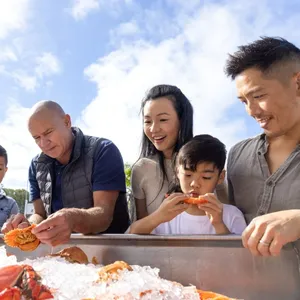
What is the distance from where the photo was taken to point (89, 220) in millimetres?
2057

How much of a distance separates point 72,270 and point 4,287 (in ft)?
0.74

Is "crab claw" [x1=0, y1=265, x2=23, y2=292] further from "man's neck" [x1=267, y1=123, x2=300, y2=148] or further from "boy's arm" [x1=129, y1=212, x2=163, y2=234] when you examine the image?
"man's neck" [x1=267, y1=123, x2=300, y2=148]

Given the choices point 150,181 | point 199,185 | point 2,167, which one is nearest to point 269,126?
point 199,185

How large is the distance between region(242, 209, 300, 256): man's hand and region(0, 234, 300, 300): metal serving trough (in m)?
0.04

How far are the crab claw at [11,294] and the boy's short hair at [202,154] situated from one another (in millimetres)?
1376

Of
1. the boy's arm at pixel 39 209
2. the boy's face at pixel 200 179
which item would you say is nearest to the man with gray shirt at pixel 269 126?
the boy's face at pixel 200 179

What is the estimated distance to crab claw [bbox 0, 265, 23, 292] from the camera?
982 mm

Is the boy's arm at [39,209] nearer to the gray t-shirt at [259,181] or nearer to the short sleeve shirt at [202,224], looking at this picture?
the short sleeve shirt at [202,224]

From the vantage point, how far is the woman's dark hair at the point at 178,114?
2594mm

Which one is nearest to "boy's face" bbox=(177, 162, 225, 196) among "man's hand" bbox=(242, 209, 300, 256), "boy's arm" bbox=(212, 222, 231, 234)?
"boy's arm" bbox=(212, 222, 231, 234)

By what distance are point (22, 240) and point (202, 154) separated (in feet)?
3.56

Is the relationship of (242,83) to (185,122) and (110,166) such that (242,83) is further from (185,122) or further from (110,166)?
(110,166)

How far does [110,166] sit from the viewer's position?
2656 millimetres

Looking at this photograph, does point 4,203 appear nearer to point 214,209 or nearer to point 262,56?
point 214,209
